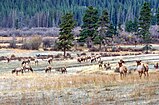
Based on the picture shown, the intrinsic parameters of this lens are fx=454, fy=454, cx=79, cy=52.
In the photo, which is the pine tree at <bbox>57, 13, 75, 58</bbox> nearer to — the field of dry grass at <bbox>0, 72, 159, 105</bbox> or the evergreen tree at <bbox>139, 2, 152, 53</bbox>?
the evergreen tree at <bbox>139, 2, 152, 53</bbox>

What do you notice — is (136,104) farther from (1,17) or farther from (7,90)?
(1,17)

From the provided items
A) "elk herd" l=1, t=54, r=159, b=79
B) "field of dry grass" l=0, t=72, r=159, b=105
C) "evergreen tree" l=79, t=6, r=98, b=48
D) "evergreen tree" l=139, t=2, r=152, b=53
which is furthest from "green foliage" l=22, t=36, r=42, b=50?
"field of dry grass" l=0, t=72, r=159, b=105

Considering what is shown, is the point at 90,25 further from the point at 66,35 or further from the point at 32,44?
the point at 66,35

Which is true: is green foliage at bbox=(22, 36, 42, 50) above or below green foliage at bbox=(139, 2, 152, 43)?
below

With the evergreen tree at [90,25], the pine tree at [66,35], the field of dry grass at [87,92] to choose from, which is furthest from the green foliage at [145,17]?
the field of dry grass at [87,92]

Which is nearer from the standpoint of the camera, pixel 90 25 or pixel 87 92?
pixel 87 92

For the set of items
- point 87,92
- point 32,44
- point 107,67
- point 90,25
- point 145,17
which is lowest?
point 32,44

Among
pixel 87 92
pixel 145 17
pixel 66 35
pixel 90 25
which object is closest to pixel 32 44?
pixel 90 25

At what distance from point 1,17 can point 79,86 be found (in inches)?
6693

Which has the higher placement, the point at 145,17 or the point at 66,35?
the point at 145,17

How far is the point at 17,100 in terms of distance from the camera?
2406 cm

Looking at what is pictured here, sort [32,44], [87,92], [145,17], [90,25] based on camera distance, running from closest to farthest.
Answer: [87,92] → [90,25] → [145,17] → [32,44]

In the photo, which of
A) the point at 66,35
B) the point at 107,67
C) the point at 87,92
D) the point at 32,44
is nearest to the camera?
the point at 87,92

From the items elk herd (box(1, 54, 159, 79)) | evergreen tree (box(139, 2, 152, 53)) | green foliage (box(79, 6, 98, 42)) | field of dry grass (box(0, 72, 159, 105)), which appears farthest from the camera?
evergreen tree (box(139, 2, 152, 53))
